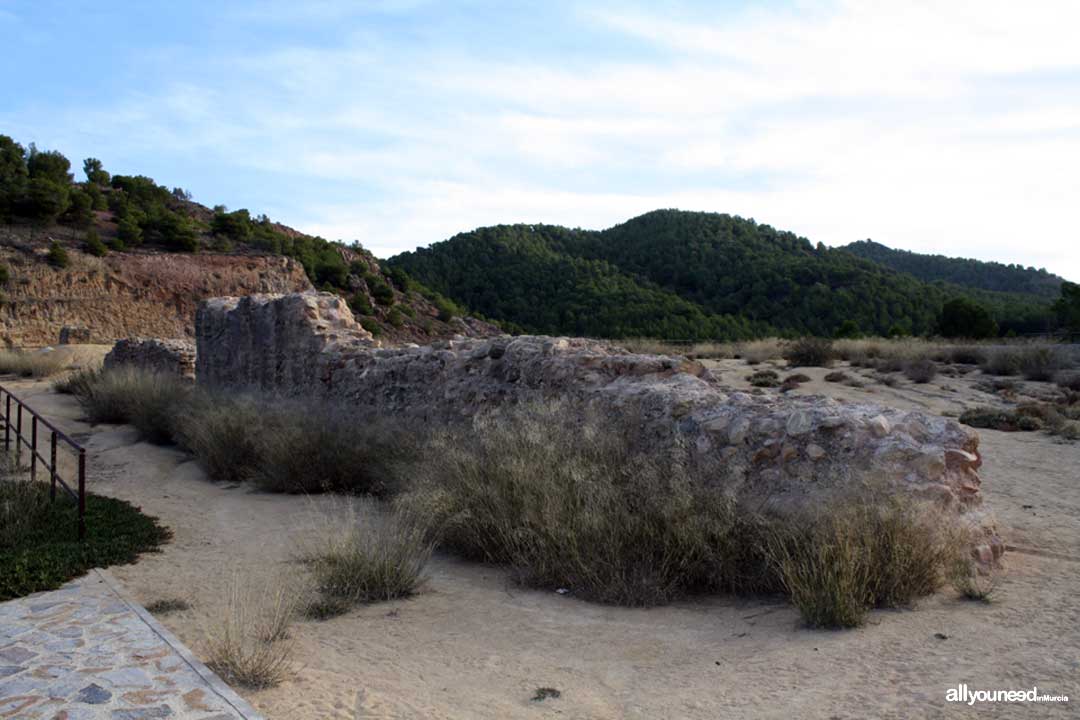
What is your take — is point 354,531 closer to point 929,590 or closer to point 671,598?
point 671,598

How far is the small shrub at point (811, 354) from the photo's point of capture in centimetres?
2145

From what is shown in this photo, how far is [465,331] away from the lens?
1442 inches

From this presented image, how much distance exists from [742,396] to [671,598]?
2.22 meters

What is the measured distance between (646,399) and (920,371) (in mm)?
13404

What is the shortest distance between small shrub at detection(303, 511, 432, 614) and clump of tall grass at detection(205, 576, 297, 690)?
564mm

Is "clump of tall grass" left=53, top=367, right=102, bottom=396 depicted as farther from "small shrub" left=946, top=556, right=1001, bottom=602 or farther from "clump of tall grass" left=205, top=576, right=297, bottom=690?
"small shrub" left=946, top=556, right=1001, bottom=602

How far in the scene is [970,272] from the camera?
62.5 meters

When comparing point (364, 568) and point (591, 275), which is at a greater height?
point (591, 275)

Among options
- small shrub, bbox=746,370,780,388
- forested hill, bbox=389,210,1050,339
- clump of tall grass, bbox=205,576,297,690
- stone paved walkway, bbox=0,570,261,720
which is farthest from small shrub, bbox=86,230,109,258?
clump of tall grass, bbox=205,576,297,690

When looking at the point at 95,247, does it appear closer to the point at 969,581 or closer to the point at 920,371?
the point at 920,371

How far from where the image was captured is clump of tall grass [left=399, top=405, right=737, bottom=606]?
5.40 meters

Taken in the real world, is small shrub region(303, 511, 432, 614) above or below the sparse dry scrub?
below

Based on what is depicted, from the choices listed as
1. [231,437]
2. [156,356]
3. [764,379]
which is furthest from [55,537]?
[764,379]

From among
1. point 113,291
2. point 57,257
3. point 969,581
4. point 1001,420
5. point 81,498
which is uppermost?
point 57,257
